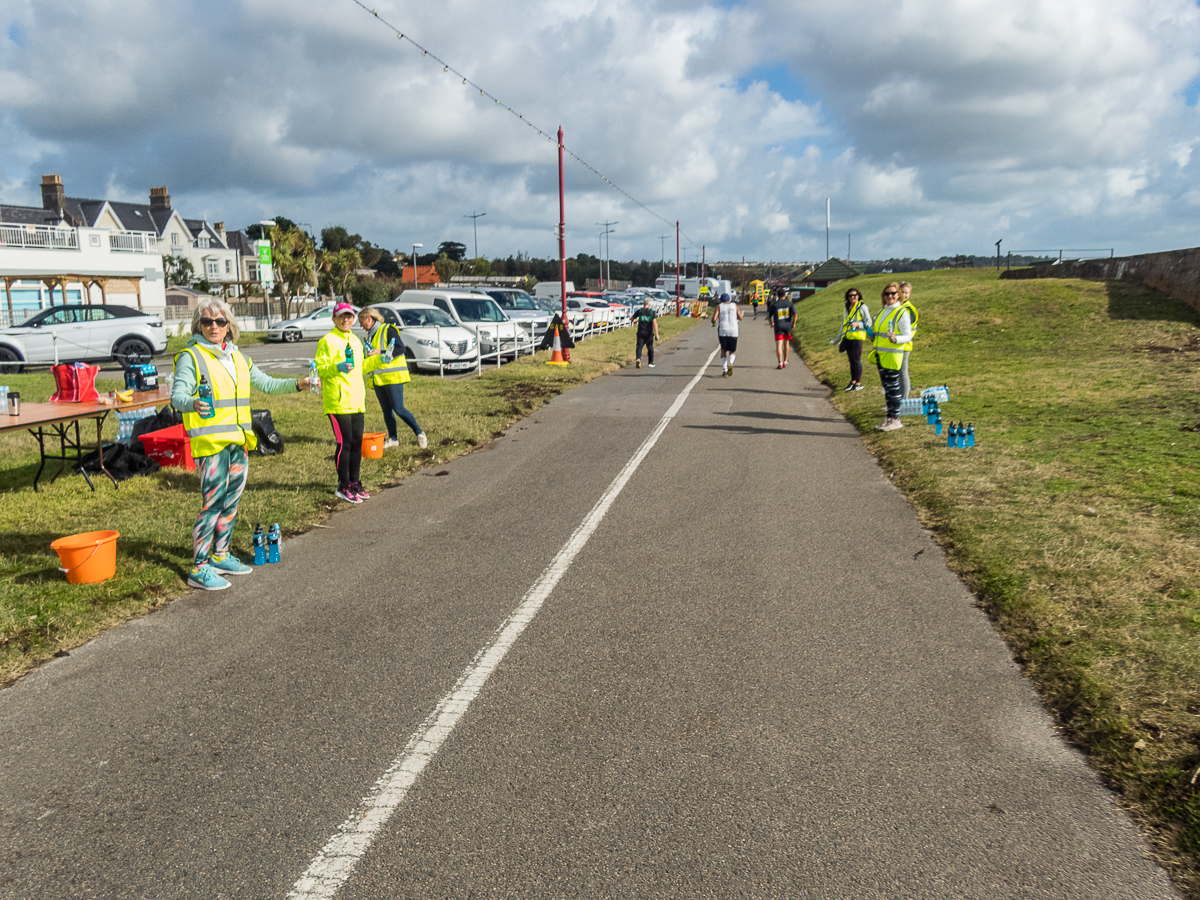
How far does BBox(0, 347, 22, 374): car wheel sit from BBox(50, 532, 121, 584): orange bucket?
63.4ft

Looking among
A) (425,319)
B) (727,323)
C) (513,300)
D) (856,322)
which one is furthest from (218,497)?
(513,300)

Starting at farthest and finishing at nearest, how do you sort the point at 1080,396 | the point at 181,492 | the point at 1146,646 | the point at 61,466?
the point at 1080,396 < the point at 61,466 < the point at 181,492 < the point at 1146,646

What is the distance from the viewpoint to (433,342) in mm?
20031

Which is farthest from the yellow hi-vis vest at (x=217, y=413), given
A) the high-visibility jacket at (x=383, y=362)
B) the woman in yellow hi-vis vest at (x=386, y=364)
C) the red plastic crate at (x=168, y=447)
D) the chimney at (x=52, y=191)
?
the chimney at (x=52, y=191)

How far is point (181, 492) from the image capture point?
28.2 feet

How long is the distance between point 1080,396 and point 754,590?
11.1m

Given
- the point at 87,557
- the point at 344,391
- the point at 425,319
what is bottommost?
the point at 87,557

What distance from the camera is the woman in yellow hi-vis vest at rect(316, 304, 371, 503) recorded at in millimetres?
8141

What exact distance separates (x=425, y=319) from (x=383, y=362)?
11.1 m

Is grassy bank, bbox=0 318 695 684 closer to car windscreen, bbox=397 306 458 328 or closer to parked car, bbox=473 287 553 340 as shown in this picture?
car windscreen, bbox=397 306 458 328

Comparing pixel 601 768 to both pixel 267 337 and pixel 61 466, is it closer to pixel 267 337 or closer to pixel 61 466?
pixel 61 466

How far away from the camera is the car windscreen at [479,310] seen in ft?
74.2

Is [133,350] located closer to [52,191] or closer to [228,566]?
[228,566]

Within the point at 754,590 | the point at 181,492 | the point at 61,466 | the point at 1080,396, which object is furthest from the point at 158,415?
the point at 1080,396
